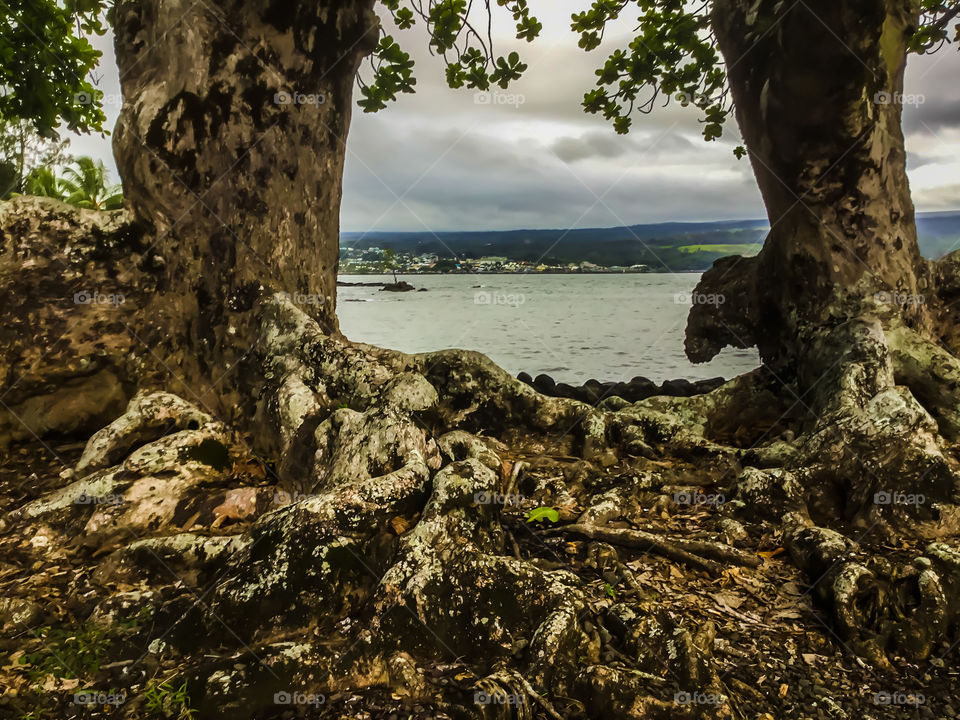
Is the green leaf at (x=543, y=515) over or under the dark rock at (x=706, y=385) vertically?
under

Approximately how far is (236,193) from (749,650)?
465 cm

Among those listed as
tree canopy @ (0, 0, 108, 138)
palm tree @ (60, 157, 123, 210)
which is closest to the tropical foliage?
palm tree @ (60, 157, 123, 210)

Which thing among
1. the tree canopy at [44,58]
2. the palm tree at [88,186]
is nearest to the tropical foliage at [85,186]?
the palm tree at [88,186]

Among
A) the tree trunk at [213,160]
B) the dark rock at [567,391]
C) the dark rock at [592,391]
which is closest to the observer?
the tree trunk at [213,160]

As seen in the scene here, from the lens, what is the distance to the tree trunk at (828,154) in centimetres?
508

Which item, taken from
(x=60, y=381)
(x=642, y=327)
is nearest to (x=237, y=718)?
(x=60, y=381)

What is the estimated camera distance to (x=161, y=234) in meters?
5.01

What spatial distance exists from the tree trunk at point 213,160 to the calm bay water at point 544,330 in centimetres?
680

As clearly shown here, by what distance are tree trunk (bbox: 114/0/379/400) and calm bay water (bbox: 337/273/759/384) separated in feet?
22.3

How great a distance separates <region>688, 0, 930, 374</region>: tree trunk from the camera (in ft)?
16.7

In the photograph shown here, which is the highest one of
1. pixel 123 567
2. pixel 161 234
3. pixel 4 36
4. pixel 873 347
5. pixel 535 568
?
pixel 4 36

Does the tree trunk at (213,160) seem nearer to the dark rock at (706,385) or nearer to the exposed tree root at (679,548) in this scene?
the exposed tree root at (679,548)

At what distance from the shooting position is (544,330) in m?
18.5

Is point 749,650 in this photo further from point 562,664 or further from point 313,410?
point 313,410
